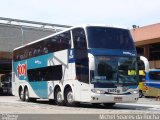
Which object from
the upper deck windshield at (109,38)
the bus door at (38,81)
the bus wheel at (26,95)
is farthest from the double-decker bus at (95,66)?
the bus wheel at (26,95)

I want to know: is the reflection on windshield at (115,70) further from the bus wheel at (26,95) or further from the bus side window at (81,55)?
the bus wheel at (26,95)

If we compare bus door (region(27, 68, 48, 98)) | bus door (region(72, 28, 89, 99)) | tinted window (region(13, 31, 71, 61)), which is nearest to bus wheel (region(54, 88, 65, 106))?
bus door (region(27, 68, 48, 98))

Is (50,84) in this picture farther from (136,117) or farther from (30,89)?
(136,117)

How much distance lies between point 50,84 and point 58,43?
254cm

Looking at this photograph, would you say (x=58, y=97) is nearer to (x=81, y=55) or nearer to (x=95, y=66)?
(x=81, y=55)

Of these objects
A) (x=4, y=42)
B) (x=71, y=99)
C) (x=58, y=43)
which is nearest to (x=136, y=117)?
(x=71, y=99)

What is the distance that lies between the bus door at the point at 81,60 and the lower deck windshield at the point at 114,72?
20.8 inches

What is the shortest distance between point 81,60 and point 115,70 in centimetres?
168

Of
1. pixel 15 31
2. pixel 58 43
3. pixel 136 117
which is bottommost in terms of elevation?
pixel 136 117

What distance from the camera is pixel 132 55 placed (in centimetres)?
2014

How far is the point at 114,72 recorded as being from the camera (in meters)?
19.6

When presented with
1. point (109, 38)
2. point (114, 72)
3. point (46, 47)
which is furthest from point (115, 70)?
point (46, 47)

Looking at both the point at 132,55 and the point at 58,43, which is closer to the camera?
the point at 132,55

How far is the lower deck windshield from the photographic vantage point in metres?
19.3
